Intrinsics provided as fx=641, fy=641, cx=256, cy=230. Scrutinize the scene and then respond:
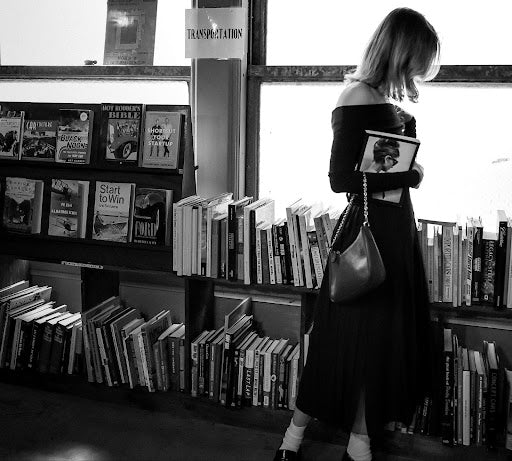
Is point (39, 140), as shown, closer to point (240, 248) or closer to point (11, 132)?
point (11, 132)

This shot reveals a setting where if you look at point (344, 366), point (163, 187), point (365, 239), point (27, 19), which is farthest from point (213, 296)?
point (27, 19)

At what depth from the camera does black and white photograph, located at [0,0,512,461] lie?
1.94 meters

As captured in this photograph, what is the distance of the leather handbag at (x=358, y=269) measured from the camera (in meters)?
1.77

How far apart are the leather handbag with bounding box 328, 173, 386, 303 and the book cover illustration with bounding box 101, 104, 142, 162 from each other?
0.98m

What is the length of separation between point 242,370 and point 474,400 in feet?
2.69

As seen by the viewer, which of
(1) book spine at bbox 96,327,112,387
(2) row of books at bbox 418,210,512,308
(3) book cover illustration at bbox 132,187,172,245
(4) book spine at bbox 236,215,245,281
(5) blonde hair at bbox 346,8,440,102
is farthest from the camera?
(1) book spine at bbox 96,327,112,387

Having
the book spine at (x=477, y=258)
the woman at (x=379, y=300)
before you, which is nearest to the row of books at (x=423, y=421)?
the woman at (x=379, y=300)

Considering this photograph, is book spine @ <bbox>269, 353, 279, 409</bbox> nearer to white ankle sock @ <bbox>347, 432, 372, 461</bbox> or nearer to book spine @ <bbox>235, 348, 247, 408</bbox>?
book spine @ <bbox>235, 348, 247, 408</bbox>

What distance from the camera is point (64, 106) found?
8.16 ft

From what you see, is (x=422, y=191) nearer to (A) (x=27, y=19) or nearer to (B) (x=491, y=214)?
(B) (x=491, y=214)

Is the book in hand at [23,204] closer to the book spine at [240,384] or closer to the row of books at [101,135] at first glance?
the row of books at [101,135]

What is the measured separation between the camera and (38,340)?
263cm

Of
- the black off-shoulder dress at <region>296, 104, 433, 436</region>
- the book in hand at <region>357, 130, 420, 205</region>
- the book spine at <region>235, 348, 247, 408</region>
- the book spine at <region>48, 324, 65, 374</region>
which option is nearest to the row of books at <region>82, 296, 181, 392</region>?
the book spine at <region>48, 324, 65, 374</region>

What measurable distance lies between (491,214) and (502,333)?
44cm
